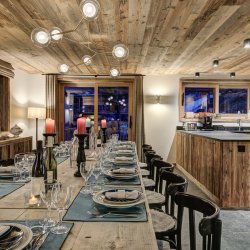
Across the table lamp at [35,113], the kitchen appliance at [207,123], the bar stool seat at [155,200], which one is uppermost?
the table lamp at [35,113]

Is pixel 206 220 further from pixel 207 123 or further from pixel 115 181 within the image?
pixel 207 123

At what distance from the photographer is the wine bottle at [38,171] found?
160 centimetres

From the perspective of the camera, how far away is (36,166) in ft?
5.75

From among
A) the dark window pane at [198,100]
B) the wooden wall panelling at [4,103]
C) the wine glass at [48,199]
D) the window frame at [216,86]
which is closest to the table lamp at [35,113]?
the wooden wall panelling at [4,103]

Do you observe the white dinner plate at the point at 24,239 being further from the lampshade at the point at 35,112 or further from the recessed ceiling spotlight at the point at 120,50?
the lampshade at the point at 35,112

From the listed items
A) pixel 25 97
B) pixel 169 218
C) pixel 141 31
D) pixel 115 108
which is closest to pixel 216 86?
pixel 115 108

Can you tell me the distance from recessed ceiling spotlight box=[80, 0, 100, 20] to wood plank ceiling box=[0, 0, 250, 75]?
0.52 m

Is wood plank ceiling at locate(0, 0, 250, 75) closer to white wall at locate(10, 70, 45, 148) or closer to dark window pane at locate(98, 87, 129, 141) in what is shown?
white wall at locate(10, 70, 45, 148)

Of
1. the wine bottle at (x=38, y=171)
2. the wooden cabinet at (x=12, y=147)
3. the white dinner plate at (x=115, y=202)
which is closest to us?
the white dinner plate at (x=115, y=202)

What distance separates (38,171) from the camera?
5.75ft

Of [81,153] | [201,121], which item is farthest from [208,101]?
[81,153]

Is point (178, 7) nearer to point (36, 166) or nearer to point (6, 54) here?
point (36, 166)

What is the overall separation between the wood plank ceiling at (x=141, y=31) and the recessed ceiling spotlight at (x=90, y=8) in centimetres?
52

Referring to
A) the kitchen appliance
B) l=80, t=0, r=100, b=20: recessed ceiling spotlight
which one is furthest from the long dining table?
the kitchen appliance
